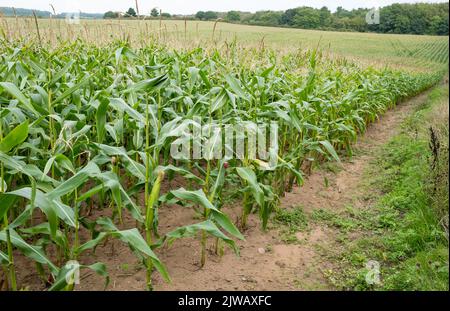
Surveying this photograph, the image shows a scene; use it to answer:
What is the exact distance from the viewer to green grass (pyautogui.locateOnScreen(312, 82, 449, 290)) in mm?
2498

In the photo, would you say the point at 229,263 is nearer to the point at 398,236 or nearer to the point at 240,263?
the point at 240,263

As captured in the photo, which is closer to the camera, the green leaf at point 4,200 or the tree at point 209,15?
the green leaf at point 4,200

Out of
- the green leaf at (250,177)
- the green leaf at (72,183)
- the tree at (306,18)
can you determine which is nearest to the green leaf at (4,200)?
the green leaf at (72,183)

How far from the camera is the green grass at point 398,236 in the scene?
2.50m

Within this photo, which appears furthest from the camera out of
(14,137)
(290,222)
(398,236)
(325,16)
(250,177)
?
(325,16)

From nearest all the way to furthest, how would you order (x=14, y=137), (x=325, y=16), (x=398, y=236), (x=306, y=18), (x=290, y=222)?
(x=14, y=137), (x=398, y=236), (x=290, y=222), (x=306, y=18), (x=325, y=16)

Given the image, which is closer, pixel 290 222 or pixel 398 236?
pixel 398 236

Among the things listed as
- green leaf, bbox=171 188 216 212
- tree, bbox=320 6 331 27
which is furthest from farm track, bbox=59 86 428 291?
tree, bbox=320 6 331 27

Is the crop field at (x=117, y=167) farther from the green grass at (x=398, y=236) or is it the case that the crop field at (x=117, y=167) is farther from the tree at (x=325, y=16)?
the tree at (x=325, y=16)

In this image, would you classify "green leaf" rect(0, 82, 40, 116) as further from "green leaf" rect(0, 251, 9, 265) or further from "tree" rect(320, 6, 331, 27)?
"tree" rect(320, 6, 331, 27)

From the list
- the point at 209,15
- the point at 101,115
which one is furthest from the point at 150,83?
the point at 209,15

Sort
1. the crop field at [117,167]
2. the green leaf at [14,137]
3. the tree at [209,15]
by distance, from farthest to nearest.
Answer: the tree at [209,15] → the crop field at [117,167] → the green leaf at [14,137]

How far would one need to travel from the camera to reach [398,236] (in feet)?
10.2

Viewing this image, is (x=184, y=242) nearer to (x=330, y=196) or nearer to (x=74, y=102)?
(x=74, y=102)
